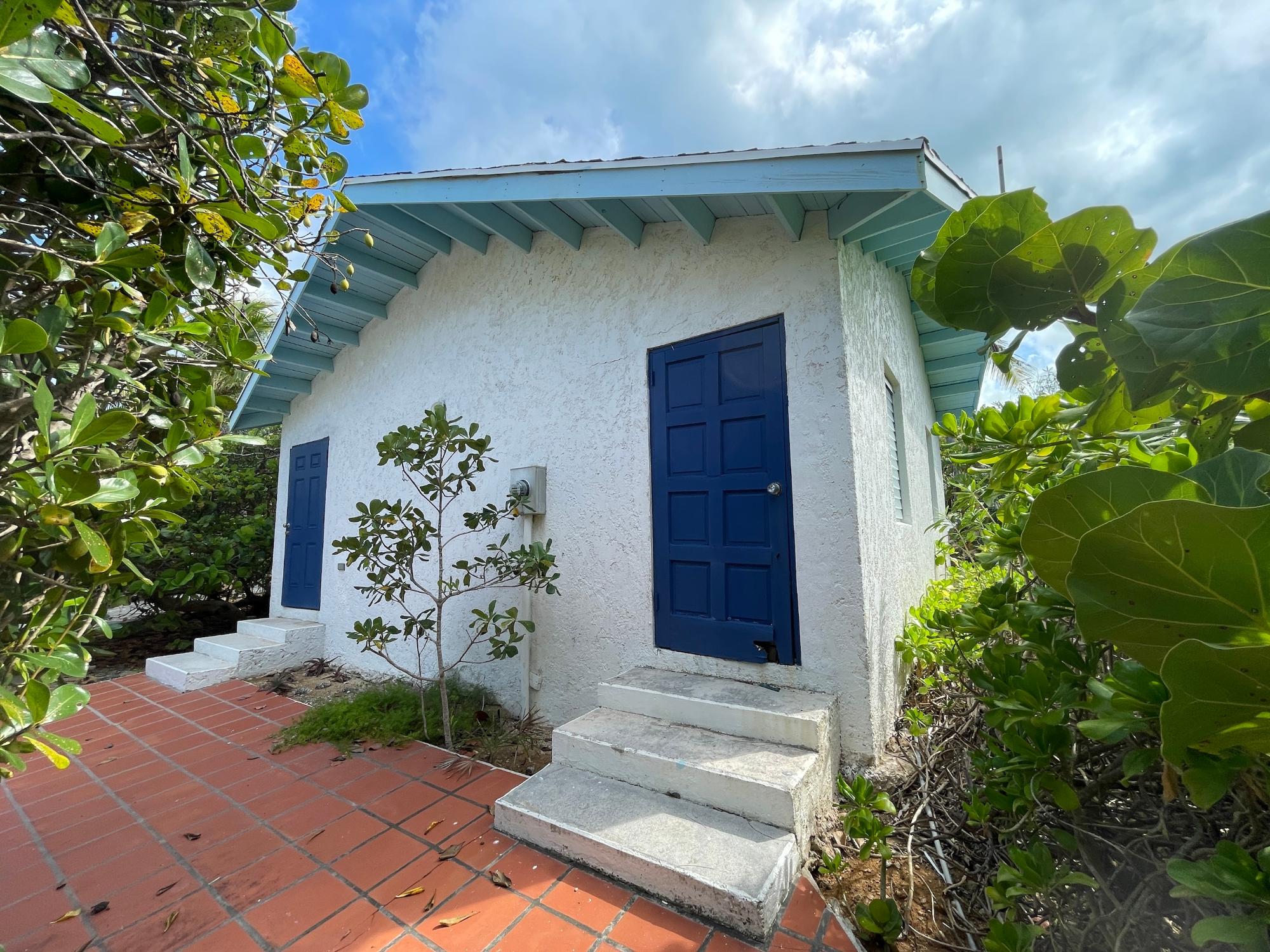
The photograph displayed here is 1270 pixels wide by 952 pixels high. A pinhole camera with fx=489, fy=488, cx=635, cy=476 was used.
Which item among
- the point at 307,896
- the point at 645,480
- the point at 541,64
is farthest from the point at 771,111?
the point at 307,896

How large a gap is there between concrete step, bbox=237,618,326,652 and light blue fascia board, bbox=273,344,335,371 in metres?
3.42

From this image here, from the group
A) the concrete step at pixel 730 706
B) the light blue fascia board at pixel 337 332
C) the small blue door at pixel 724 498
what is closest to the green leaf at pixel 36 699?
the concrete step at pixel 730 706

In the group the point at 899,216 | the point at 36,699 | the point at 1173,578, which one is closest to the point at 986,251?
the point at 1173,578

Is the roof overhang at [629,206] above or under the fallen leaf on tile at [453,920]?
above

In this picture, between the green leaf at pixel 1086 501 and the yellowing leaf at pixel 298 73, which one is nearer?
the green leaf at pixel 1086 501

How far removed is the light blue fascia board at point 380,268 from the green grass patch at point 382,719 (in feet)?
14.2

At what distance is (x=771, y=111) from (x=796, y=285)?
4.04m

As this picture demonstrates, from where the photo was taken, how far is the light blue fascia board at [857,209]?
290 cm

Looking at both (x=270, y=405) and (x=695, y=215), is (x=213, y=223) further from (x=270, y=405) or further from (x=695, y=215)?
(x=270, y=405)

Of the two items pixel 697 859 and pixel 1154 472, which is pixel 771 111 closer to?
pixel 1154 472

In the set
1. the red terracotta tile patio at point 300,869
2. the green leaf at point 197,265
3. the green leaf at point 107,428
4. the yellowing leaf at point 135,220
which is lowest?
the red terracotta tile patio at point 300,869

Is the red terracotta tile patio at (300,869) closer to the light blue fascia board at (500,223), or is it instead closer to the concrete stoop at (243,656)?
the concrete stoop at (243,656)

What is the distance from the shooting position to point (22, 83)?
36.2 inches

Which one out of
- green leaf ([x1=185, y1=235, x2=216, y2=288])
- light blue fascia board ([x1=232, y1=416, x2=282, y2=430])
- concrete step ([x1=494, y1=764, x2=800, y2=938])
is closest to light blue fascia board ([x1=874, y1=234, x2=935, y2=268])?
concrete step ([x1=494, y1=764, x2=800, y2=938])
